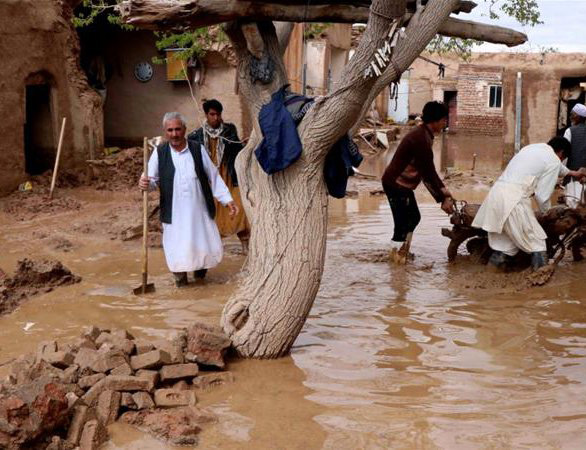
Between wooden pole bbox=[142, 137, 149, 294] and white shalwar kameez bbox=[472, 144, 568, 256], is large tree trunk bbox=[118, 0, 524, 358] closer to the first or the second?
wooden pole bbox=[142, 137, 149, 294]

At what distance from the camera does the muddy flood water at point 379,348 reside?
4.11m

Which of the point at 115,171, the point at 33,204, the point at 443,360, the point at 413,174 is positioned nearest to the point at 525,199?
the point at 413,174

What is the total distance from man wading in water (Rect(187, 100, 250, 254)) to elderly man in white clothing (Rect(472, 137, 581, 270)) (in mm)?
2689

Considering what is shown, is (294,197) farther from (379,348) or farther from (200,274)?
(200,274)

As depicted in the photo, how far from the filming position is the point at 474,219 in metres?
7.74

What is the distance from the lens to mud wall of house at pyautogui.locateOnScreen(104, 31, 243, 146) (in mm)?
16406

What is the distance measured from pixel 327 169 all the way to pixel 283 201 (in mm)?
397

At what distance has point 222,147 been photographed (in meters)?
8.49

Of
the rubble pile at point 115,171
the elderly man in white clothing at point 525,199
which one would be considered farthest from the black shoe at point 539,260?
the rubble pile at point 115,171

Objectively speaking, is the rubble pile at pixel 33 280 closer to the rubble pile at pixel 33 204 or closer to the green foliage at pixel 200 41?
the rubble pile at pixel 33 204

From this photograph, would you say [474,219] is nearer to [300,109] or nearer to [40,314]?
[300,109]

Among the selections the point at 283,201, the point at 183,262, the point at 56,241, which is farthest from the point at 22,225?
the point at 283,201

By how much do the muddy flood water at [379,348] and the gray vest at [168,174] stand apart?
760 mm

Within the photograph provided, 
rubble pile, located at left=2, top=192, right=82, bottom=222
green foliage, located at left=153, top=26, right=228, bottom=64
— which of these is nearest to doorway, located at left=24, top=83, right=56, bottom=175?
rubble pile, located at left=2, top=192, right=82, bottom=222
